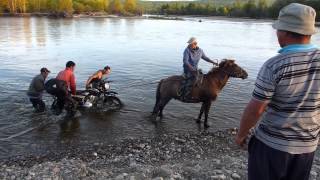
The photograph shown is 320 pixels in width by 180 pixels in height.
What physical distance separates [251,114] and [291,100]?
40 centimetres

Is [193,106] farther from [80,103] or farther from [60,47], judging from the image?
[60,47]

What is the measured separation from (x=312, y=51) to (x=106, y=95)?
11.4m

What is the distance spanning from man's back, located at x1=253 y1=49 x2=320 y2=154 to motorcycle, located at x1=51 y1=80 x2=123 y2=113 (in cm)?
991

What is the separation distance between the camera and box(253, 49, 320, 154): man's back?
11.1 ft

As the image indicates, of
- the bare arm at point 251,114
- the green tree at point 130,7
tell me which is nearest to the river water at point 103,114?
the bare arm at point 251,114

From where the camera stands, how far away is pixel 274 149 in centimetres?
371

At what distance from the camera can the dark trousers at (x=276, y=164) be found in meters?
3.73

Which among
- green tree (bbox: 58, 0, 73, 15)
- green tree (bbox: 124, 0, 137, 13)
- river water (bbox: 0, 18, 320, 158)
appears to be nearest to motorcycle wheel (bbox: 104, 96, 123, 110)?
river water (bbox: 0, 18, 320, 158)

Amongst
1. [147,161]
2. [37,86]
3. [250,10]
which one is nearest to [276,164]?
[147,161]

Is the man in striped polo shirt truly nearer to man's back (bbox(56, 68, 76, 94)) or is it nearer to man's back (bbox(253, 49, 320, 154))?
man's back (bbox(253, 49, 320, 154))

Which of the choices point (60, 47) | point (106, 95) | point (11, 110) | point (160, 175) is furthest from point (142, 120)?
point (60, 47)

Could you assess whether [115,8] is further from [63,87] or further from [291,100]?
[291,100]

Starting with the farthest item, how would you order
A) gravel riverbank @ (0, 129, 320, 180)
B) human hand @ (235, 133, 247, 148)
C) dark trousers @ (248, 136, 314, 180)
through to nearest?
gravel riverbank @ (0, 129, 320, 180), human hand @ (235, 133, 247, 148), dark trousers @ (248, 136, 314, 180)

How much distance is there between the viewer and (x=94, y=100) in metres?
13.9
